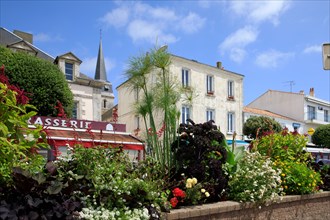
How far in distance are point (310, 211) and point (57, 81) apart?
13.9 m

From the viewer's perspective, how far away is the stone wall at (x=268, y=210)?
4.35 meters

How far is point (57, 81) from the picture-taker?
1762 cm

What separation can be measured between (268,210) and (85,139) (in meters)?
7.67

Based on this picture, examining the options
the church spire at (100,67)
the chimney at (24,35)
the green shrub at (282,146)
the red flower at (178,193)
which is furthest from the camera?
the church spire at (100,67)

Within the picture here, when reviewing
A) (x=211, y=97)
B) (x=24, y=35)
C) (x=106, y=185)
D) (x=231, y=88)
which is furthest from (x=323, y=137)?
(x=106, y=185)

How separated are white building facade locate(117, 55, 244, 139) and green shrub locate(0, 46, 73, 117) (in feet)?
41.5

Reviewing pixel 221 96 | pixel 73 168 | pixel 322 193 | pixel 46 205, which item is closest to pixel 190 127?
pixel 73 168

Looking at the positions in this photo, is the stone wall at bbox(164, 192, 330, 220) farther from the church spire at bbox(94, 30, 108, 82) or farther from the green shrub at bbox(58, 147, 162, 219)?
the church spire at bbox(94, 30, 108, 82)

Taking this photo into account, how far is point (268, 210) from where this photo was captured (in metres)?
5.63

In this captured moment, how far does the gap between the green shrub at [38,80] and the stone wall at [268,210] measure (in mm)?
12742

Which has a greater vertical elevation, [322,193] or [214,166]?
[214,166]

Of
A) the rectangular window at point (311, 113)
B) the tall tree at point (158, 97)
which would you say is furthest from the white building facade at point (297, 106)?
the tall tree at point (158, 97)

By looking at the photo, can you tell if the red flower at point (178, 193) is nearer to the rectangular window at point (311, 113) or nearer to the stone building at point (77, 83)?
the stone building at point (77, 83)

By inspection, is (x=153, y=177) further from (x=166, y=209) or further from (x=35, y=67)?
(x=35, y=67)
